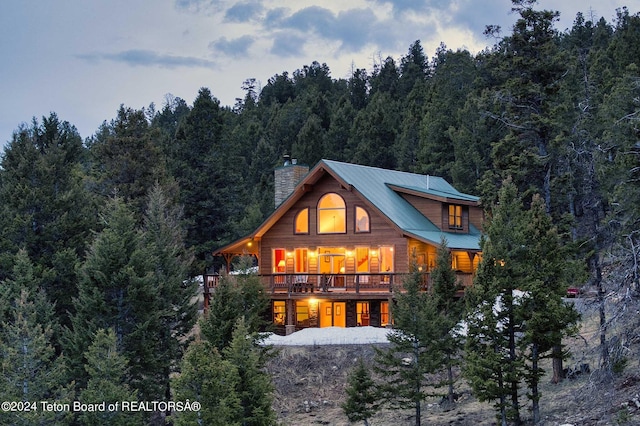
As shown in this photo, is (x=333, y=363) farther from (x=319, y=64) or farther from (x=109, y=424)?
(x=319, y=64)

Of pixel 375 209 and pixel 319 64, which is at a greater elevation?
pixel 319 64

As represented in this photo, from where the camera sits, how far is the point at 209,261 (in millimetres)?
44656

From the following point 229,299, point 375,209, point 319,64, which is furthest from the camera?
point 319,64

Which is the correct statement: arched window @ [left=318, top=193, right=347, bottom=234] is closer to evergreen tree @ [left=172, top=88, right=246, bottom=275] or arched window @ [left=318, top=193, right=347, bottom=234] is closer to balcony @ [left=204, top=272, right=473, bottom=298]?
balcony @ [left=204, top=272, right=473, bottom=298]

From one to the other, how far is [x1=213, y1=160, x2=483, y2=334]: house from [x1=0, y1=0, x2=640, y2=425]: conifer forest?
3563 mm

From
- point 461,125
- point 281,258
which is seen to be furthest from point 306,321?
point 461,125

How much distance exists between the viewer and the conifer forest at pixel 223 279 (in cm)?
1720

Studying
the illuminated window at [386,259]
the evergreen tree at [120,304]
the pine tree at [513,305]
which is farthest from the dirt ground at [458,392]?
→ the illuminated window at [386,259]

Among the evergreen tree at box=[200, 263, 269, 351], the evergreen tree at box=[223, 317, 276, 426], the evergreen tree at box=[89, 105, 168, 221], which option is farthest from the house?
the evergreen tree at box=[223, 317, 276, 426]

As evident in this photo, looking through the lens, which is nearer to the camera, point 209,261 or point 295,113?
point 209,261

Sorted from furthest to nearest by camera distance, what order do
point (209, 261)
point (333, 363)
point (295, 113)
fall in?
point (295, 113), point (209, 261), point (333, 363)

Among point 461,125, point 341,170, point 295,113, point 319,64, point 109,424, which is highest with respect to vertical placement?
point 319,64

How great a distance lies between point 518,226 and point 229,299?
9.16 meters

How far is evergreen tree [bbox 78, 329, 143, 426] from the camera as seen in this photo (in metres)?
18.0
